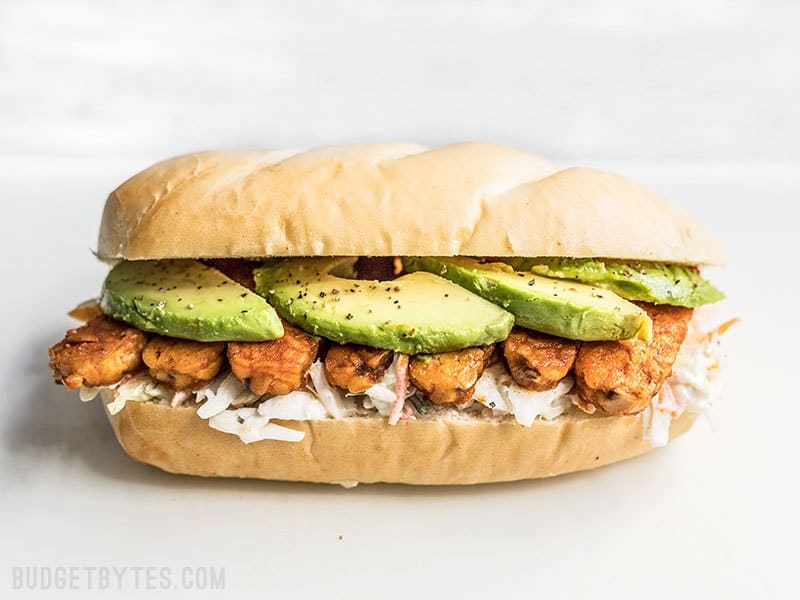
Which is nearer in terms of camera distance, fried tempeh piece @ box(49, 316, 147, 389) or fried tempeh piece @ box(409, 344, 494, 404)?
fried tempeh piece @ box(409, 344, 494, 404)

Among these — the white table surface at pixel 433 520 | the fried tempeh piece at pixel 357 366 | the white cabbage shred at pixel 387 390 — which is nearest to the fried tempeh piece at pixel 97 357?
the white table surface at pixel 433 520

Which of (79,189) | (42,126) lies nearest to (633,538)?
(79,189)

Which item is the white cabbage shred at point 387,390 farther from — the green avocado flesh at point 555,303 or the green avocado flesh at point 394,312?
A: the green avocado flesh at point 555,303

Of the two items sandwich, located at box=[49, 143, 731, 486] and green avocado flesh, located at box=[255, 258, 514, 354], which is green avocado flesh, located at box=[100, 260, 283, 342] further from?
green avocado flesh, located at box=[255, 258, 514, 354]

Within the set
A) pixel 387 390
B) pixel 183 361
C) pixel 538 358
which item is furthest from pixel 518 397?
pixel 183 361

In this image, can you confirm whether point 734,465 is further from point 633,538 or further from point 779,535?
point 633,538

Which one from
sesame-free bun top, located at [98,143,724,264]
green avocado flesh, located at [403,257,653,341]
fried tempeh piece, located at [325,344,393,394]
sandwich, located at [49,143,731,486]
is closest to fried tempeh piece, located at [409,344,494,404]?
sandwich, located at [49,143,731,486]
